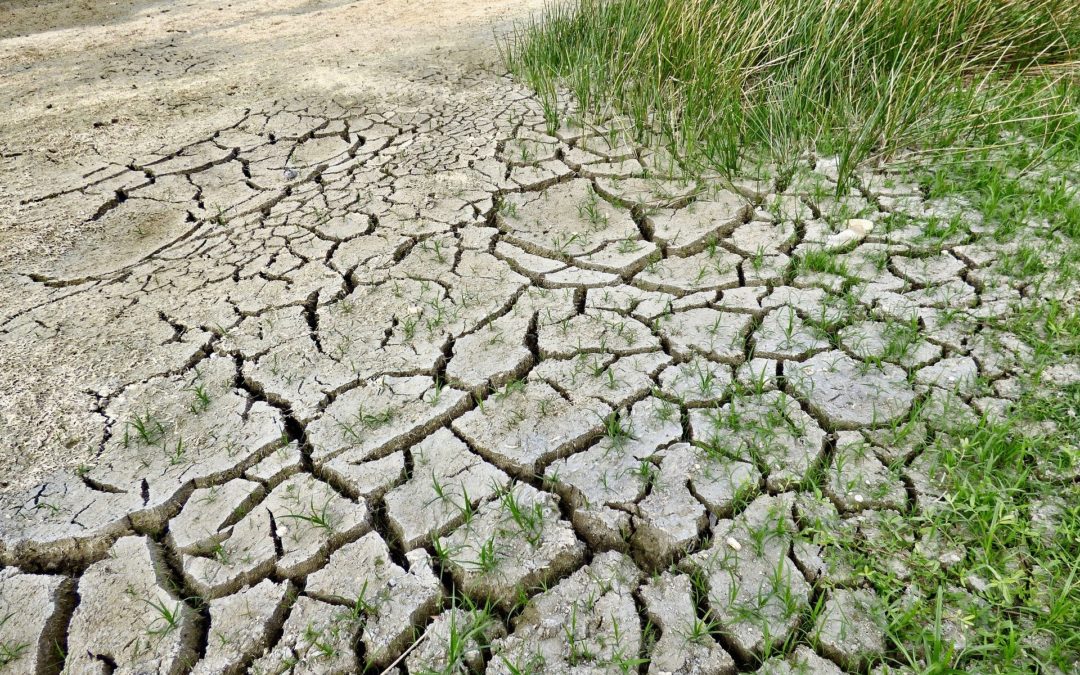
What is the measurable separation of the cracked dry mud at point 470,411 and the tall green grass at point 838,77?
0.82ft

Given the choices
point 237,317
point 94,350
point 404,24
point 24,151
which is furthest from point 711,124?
point 24,151

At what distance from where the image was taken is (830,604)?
1.55 m

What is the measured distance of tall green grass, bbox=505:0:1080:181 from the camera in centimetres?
318

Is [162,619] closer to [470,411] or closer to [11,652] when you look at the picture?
[11,652]

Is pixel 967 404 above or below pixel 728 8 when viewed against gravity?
below

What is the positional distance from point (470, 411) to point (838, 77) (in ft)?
7.79

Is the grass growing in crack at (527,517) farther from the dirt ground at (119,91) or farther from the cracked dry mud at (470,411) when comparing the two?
the dirt ground at (119,91)

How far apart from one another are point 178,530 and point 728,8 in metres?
3.15

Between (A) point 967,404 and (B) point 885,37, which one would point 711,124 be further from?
(A) point 967,404

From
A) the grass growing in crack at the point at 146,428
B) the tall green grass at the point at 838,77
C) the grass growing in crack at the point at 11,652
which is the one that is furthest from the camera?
the tall green grass at the point at 838,77

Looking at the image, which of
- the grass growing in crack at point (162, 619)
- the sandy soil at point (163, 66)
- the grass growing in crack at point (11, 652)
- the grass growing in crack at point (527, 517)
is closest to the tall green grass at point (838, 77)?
the sandy soil at point (163, 66)

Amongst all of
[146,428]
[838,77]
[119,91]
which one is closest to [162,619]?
[146,428]

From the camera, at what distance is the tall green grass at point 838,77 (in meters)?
3.18

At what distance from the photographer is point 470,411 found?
6.93 ft
